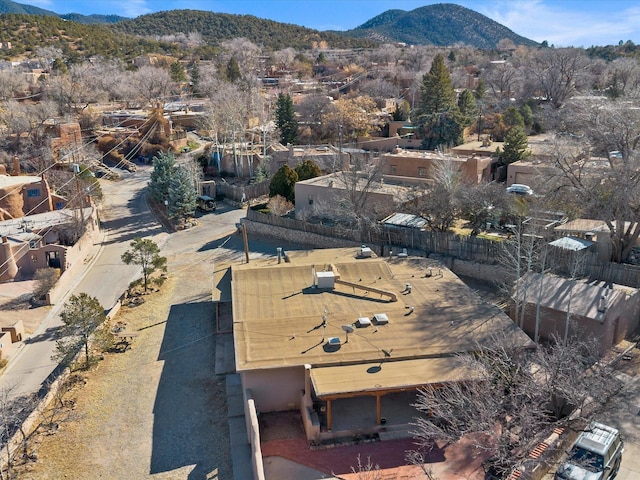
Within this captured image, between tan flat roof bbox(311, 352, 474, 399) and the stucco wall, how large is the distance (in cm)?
88

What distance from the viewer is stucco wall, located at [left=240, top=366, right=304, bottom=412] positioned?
15678 millimetres

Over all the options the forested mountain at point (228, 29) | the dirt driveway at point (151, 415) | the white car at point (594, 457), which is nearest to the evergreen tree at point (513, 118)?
the dirt driveway at point (151, 415)

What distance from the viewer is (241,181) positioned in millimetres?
43562

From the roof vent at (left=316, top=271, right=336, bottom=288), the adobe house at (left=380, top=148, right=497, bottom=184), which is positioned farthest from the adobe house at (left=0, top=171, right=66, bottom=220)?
the roof vent at (left=316, top=271, right=336, bottom=288)

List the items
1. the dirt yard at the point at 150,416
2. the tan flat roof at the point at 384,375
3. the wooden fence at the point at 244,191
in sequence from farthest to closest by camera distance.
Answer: the wooden fence at the point at 244,191 → the dirt yard at the point at 150,416 → the tan flat roof at the point at 384,375

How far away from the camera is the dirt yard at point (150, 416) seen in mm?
14594

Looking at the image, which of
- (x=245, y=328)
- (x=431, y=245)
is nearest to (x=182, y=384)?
(x=245, y=328)

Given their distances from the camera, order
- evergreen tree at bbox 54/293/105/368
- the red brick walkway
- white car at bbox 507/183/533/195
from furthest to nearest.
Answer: white car at bbox 507/183/533/195
evergreen tree at bbox 54/293/105/368
the red brick walkway

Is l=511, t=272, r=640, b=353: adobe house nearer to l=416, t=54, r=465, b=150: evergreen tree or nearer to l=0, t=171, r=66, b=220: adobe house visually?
l=416, t=54, r=465, b=150: evergreen tree

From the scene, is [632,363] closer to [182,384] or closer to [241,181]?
[182,384]

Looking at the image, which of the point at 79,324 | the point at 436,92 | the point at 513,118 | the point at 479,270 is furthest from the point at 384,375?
the point at 513,118

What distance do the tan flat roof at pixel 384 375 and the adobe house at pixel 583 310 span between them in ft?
15.8

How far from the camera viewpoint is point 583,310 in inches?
725

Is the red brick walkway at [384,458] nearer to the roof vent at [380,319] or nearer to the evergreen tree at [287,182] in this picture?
the roof vent at [380,319]
